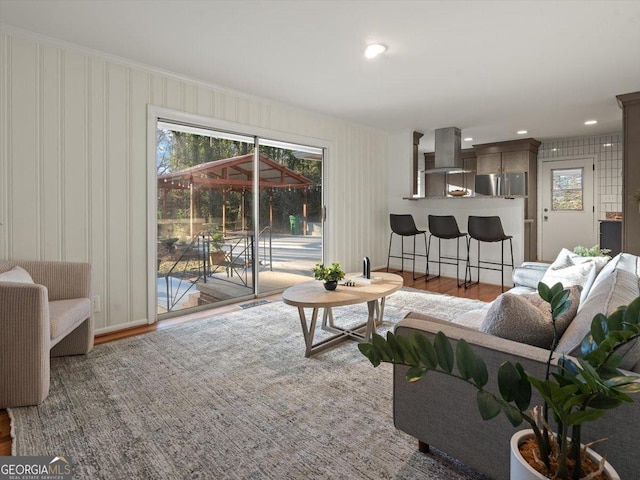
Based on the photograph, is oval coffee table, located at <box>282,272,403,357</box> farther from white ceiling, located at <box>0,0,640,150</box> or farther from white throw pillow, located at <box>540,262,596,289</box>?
white ceiling, located at <box>0,0,640,150</box>

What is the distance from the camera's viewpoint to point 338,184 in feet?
17.7

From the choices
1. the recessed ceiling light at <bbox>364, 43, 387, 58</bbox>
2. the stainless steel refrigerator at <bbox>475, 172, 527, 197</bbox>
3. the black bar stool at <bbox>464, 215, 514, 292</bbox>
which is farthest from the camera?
the stainless steel refrigerator at <bbox>475, 172, 527, 197</bbox>

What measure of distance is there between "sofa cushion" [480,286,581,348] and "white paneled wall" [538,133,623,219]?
22.5 feet

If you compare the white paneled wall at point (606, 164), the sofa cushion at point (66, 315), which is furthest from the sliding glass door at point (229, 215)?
the white paneled wall at point (606, 164)

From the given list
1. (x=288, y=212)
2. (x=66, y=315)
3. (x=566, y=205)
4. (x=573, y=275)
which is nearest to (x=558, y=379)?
(x=573, y=275)

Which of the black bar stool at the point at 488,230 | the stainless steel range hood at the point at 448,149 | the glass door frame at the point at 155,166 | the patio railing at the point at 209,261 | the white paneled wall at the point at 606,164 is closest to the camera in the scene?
the glass door frame at the point at 155,166

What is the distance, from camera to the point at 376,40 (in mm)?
2912

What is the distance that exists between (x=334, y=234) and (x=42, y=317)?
3.80 m

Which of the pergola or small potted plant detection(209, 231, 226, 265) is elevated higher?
the pergola

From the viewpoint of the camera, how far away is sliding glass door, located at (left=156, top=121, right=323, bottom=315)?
3760 mm

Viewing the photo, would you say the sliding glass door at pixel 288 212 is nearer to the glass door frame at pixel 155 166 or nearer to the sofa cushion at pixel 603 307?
the glass door frame at pixel 155 166

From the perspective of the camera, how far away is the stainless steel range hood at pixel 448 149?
234 inches

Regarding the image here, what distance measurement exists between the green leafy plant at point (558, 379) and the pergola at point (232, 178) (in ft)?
11.0

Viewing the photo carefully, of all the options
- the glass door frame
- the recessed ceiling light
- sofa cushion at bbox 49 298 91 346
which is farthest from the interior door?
sofa cushion at bbox 49 298 91 346
